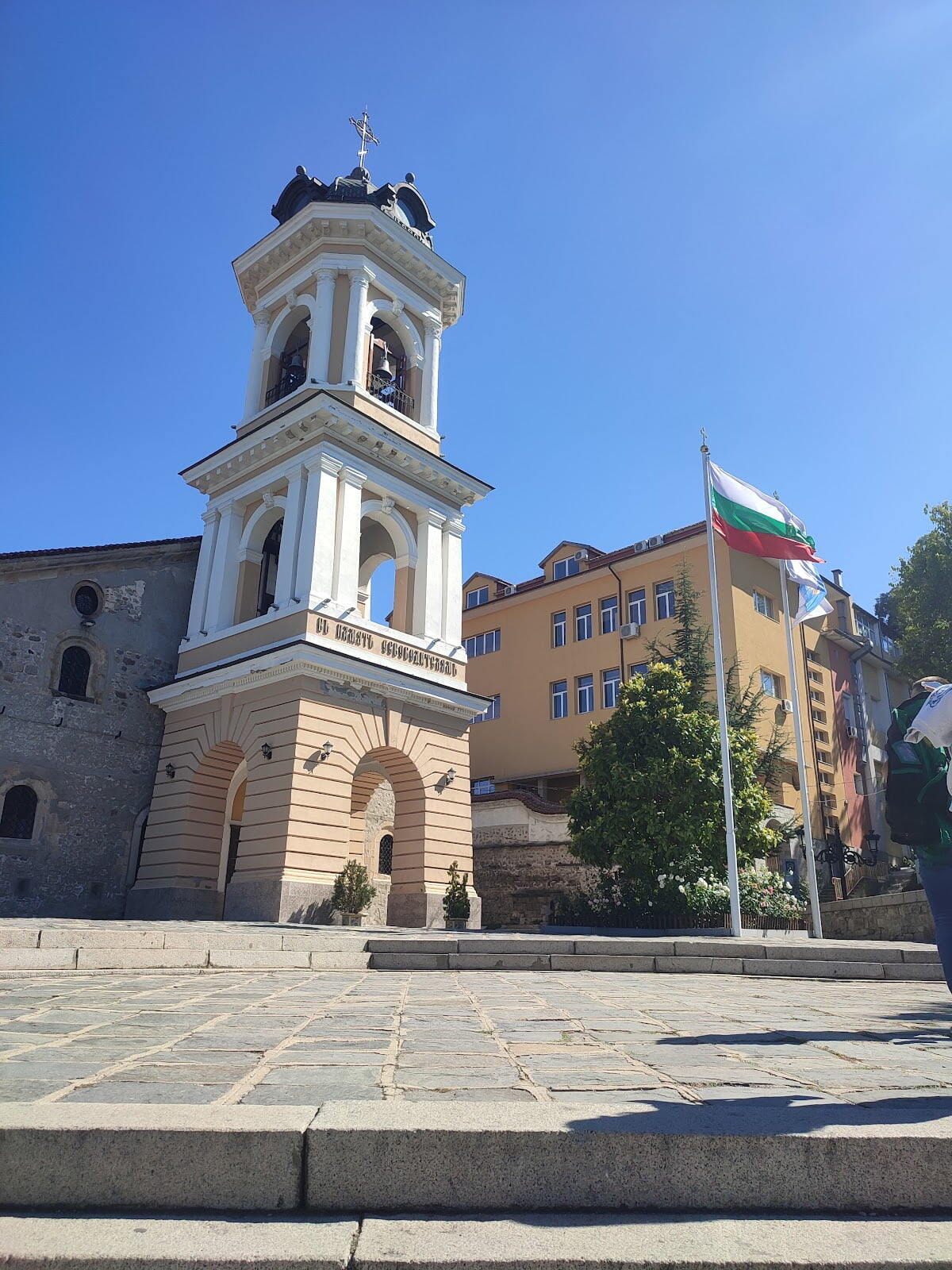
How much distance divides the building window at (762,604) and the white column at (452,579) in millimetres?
11774

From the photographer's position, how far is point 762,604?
30.3 meters

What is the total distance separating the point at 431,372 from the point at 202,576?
338 inches

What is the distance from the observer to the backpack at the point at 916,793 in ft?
17.3

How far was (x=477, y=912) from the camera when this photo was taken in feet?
65.4

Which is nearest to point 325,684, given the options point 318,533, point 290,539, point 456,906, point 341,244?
point 318,533

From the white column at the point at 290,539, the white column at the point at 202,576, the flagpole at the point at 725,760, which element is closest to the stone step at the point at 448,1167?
the flagpole at the point at 725,760

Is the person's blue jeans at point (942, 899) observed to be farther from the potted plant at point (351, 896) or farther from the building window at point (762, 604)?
the building window at point (762, 604)

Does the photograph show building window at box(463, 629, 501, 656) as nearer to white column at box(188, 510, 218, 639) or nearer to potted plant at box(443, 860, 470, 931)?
white column at box(188, 510, 218, 639)

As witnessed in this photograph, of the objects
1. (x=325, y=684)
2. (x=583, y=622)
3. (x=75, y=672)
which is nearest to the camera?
(x=325, y=684)

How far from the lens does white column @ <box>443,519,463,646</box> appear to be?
2275 centimetres

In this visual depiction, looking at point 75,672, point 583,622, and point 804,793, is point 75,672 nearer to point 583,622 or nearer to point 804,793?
point 804,793

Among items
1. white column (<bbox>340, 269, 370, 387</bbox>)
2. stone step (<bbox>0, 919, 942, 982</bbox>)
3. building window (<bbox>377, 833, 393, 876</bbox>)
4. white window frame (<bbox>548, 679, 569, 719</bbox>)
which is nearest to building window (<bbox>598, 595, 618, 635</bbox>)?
white window frame (<bbox>548, 679, 569, 719</bbox>)

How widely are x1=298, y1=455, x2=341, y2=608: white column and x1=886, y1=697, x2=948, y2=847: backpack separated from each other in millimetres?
15179

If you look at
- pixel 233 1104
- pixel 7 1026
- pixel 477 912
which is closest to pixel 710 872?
pixel 477 912
